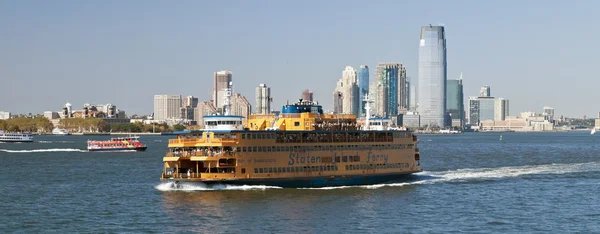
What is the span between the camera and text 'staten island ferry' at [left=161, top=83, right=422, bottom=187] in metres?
63.6

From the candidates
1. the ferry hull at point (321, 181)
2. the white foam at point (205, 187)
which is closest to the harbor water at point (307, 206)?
the white foam at point (205, 187)

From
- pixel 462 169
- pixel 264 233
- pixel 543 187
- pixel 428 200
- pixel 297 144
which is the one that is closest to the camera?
pixel 264 233

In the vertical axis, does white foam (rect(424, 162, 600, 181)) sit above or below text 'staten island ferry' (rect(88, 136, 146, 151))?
below

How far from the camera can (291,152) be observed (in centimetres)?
6631

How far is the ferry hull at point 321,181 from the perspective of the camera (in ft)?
210

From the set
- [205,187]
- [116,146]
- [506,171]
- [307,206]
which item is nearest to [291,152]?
[205,187]

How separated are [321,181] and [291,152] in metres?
3.78

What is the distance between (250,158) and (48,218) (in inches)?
632

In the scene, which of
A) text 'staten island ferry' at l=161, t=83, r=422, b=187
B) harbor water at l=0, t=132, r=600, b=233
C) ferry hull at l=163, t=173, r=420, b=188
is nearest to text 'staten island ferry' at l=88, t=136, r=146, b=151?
harbor water at l=0, t=132, r=600, b=233

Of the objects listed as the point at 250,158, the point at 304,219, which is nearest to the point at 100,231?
the point at 304,219

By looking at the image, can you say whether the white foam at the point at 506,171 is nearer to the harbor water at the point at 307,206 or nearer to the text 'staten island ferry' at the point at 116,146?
the harbor water at the point at 307,206

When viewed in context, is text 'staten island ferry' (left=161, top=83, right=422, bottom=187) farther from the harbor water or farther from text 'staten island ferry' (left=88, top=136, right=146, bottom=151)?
text 'staten island ferry' (left=88, top=136, right=146, bottom=151)

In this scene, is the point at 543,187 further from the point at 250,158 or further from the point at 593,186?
the point at 250,158

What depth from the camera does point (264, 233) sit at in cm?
4731
